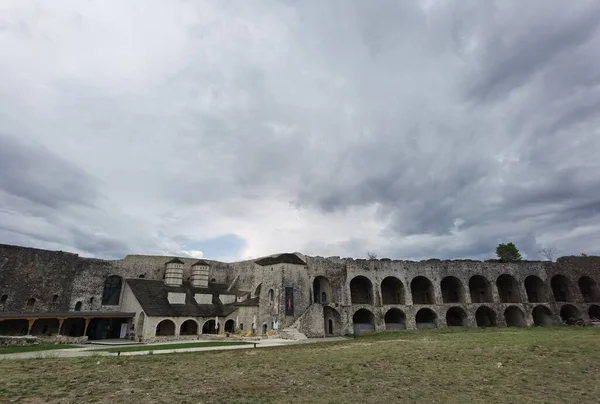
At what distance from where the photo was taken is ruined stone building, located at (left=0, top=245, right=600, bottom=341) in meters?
32.4

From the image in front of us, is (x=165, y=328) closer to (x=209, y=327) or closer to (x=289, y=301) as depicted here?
(x=209, y=327)

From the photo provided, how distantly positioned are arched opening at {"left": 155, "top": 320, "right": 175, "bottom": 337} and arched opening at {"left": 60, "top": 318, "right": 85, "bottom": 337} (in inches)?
308

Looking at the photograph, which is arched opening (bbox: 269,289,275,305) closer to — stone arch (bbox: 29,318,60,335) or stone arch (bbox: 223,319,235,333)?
stone arch (bbox: 223,319,235,333)

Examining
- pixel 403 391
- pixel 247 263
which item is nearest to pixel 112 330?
pixel 247 263

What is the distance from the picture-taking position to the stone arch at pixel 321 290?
130 ft

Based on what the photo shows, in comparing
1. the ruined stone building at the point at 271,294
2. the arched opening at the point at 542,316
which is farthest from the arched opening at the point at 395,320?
the arched opening at the point at 542,316

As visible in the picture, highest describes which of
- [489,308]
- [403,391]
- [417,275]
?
[417,275]

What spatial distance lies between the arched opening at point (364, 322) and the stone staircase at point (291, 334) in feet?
32.0

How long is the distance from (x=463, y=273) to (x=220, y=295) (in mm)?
31321

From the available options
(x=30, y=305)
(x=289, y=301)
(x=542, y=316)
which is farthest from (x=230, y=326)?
(x=542, y=316)

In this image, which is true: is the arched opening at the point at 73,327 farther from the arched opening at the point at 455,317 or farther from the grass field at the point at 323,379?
the arched opening at the point at 455,317

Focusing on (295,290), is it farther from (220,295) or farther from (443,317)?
(443,317)

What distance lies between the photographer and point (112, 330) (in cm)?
3509

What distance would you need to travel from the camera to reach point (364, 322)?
4184 cm
